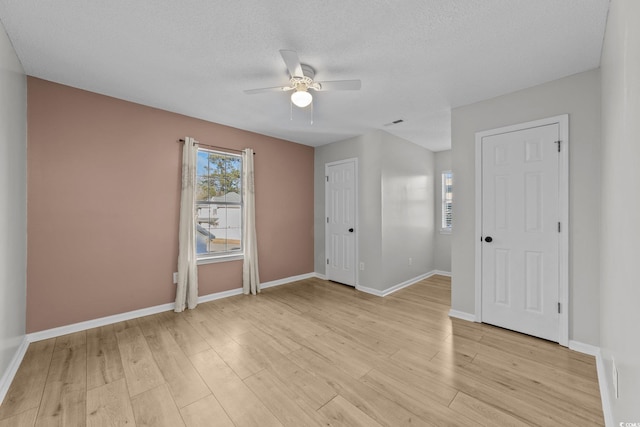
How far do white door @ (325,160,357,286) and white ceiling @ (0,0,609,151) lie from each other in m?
1.65

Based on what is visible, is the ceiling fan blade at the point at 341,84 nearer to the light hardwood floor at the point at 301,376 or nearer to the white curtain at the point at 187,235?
the white curtain at the point at 187,235

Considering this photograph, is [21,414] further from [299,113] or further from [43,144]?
[299,113]

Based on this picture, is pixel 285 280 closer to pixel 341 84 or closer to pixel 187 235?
pixel 187 235

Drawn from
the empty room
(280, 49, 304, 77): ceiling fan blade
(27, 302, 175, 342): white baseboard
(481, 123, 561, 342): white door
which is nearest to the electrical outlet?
the empty room

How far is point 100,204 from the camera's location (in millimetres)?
2850

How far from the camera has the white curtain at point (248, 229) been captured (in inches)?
156

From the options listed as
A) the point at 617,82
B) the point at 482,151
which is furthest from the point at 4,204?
the point at 482,151

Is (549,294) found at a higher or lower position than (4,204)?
lower

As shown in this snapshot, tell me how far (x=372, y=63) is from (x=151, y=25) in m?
1.66

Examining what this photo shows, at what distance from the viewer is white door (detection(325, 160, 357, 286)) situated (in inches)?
174

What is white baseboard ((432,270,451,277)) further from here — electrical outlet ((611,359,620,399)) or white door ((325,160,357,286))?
electrical outlet ((611,359,620,399))

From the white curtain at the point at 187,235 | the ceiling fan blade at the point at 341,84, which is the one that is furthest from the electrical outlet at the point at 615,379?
the white curtain at the point at 187,235

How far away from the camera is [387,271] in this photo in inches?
160

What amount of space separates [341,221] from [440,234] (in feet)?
7.13
